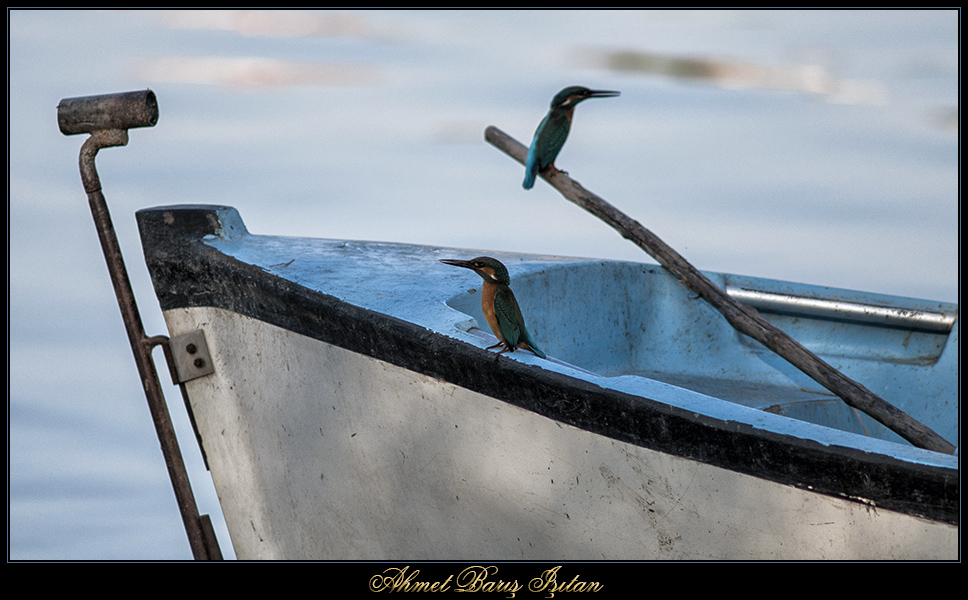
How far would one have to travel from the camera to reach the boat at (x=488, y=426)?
80.2 inches

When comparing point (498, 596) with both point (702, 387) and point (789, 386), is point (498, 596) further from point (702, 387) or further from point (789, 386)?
point (789, 386)

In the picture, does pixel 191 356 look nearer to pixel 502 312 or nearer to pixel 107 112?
pixel 107 112

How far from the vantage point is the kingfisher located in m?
2.37

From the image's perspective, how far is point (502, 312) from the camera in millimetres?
2363

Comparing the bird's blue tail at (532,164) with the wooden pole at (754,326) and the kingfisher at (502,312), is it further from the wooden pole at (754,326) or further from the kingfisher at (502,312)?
the kingfisher at (502,312)

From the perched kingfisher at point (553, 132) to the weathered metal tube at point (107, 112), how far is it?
1198mm

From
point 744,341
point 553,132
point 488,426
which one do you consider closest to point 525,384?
point 488,426

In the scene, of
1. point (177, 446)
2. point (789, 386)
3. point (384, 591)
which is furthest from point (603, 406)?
point (789, 386)

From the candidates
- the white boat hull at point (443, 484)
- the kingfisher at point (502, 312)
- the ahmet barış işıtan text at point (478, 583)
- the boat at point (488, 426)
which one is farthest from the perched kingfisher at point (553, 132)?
the ahmet barış işıtan text at point (478, 583)

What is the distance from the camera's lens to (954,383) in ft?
11.4

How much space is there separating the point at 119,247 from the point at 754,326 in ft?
5.78

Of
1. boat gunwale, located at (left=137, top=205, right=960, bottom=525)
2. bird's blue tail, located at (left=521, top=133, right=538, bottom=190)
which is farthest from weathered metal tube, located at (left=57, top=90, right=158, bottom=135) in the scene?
bird's blue tail, located at (left=521, top=133, right=538, bottom=190)

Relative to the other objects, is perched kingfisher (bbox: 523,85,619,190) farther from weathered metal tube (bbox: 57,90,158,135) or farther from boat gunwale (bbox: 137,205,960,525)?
weathered metal tube (bbox: 57,90,158,135)

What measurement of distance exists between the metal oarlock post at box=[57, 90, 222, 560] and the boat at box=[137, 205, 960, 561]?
105 millimetres
